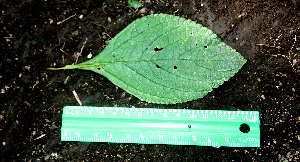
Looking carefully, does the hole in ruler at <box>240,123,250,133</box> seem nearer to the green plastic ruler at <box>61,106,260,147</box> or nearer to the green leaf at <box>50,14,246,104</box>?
the green plastic ruler at <box>61,106,260,147</box>

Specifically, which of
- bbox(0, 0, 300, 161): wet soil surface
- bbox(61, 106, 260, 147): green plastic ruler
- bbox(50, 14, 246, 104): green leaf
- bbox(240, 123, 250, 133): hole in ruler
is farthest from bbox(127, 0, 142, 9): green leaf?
bbox(240, 123, 250, 133): hole in ruler

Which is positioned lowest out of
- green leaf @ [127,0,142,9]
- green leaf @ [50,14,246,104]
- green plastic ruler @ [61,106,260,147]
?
green plastic ruler @ [61,106,260,147]

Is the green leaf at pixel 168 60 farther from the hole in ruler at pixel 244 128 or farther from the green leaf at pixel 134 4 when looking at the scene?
the hole in ruler at pixel 244 128

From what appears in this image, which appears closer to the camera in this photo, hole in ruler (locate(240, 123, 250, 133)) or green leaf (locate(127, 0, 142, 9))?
hole in ruler (locate(240, 123, 250, 133))

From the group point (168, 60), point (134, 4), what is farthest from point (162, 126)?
point (134, 4)

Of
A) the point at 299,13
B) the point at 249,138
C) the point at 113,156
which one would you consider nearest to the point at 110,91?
the point at 113,156

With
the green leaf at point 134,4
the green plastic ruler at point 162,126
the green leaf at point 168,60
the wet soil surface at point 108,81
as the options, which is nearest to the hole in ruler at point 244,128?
the green plastic ruler at point 162,126
